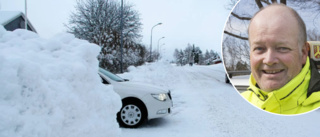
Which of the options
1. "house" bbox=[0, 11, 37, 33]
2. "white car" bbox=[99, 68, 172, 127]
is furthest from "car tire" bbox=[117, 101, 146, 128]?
"house" bbox=[0, 11, 37, 33]

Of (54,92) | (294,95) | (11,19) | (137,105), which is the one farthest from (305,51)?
(11,19)

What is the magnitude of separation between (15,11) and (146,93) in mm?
24788

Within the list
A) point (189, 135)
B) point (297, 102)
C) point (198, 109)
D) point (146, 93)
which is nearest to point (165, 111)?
point (146, 93)

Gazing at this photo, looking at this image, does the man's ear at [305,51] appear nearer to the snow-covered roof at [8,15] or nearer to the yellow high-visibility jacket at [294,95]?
the yellow high-visibility jacket at [294,95]

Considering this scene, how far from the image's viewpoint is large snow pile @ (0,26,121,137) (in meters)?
1.91

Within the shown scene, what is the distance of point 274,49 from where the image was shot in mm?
1102

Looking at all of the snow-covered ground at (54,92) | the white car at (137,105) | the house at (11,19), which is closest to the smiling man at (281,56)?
the snow-covered ground at (54,92)

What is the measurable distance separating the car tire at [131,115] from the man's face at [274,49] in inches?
172

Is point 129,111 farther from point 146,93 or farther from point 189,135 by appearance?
point 189,135

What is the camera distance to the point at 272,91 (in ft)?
3.78

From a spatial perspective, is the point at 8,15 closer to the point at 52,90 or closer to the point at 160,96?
the point at 160,96

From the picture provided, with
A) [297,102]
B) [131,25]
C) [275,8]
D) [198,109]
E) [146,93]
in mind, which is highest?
[131,25]

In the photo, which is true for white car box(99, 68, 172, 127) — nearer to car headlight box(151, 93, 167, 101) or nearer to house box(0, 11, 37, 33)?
car headlight box(151, 93, 167, 101)

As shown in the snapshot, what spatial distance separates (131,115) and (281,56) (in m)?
4.50
